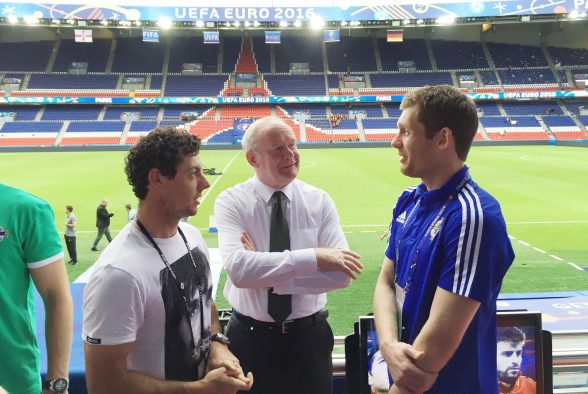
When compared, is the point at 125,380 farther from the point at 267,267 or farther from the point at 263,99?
the point at 263,99

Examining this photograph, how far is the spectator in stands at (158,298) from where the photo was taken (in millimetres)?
1597

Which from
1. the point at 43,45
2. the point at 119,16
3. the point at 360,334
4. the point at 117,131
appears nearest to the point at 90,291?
the point at 360,334

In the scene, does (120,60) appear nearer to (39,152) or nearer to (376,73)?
(39,152)

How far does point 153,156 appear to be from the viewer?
1.83 meters

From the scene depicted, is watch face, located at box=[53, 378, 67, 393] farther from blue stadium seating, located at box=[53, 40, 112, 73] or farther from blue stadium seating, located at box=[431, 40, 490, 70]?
blue stadium seating, located at box=[53, 40, 112, 73]

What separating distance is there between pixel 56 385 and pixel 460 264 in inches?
71.5

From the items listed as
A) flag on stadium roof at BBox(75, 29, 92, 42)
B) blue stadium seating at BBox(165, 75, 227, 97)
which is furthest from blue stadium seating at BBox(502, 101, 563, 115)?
flag on stadium roof at BBox(75, 29, 92, 42)

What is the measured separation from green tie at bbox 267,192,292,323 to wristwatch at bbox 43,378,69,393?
39.4 inches

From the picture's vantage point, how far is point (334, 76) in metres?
48.6

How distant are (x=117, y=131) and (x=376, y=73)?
1083 inches

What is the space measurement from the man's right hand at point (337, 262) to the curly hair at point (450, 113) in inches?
28.7

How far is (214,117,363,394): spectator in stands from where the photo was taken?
2182 millimetres

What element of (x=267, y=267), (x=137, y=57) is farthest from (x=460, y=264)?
(x=137, y=57)

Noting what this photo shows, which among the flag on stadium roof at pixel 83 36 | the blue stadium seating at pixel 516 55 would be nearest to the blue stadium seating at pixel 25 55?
the flag on stadium roof at pixel 83 36
